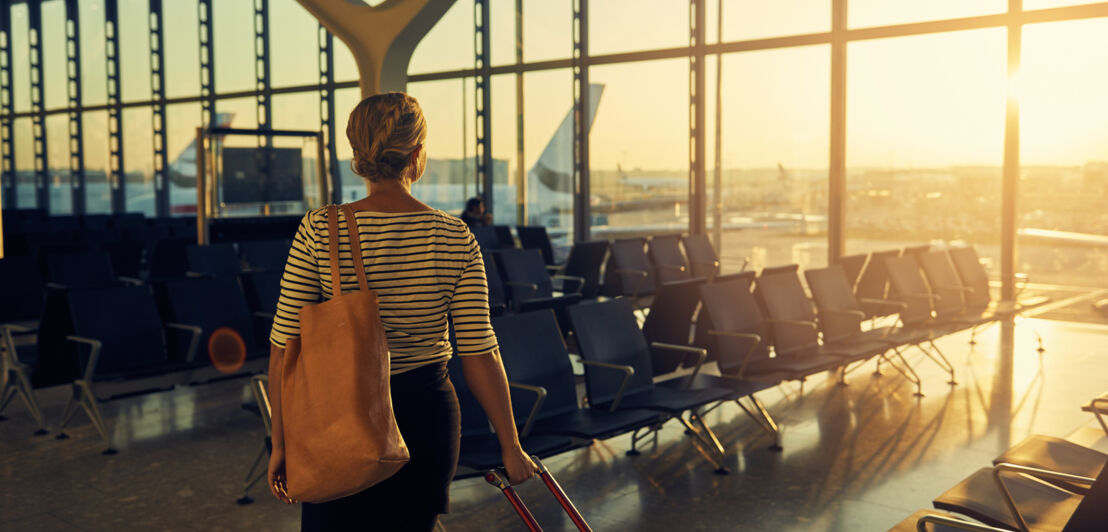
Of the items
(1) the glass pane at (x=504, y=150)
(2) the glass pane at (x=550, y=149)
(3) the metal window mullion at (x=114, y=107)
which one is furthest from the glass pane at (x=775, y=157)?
(3) the metal window mullion at (x=114, y=107)

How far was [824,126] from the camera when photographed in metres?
10.8

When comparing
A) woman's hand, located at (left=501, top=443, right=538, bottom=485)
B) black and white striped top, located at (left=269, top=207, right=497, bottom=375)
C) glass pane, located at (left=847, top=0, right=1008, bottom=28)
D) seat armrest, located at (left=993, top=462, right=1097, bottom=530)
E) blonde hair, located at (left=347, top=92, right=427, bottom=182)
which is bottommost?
seat armrest, located at (left=993, top=462, right=1097, bottom=530)

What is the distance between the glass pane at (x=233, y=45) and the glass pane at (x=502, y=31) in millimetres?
5044

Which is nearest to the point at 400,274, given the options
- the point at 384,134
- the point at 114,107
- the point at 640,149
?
the point at 384,134

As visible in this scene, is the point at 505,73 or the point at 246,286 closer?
the point at 246,286

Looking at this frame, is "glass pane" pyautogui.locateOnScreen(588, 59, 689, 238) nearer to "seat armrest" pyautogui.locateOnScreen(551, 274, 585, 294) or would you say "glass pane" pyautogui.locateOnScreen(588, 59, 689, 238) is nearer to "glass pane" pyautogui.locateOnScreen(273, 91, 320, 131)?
"seat armrest" pyautogui.locateOnScreen(551, 274, 585, 294)

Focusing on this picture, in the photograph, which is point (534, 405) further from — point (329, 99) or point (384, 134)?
point (329, 99)

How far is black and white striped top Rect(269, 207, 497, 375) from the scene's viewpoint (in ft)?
6.14

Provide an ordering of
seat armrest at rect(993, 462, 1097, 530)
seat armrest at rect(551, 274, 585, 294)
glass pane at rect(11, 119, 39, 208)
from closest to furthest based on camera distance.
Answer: seat armrest at rect(993, 462, 1097, 530), seat armrest at rect(551, 274, 585, 294), glass pane at rect(11, 119, 39, 208)

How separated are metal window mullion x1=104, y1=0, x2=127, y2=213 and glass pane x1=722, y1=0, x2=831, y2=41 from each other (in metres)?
12.7

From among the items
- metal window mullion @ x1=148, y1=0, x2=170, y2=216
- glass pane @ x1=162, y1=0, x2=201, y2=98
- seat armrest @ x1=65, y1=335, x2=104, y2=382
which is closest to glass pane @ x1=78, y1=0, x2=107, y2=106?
metal window mullion @ x1=148, y1=0, x2=170, y2=216

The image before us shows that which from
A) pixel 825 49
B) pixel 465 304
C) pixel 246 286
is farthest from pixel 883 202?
pixel 465 304

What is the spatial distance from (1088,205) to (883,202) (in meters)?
2.04

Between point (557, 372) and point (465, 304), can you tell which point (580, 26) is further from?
point (465, 304)
